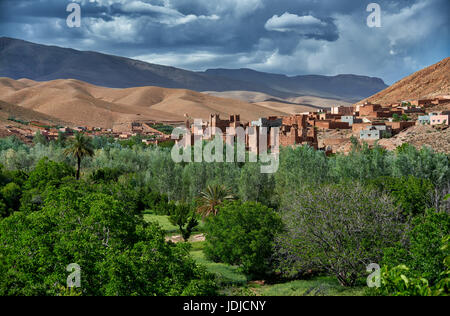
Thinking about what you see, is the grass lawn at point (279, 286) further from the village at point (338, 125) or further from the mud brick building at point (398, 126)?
the mud brick building at point (398, 126)

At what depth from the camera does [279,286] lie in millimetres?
16812

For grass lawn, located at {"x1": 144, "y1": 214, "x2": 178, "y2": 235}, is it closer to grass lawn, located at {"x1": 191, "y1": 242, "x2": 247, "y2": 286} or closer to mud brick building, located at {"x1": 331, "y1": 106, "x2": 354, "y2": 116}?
grass lawn, located at {"x1": 191, "y1": 242, "x2": 247, "y2": 286}

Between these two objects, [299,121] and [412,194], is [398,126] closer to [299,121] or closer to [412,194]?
[299,121]

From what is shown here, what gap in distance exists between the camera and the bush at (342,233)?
15469mm

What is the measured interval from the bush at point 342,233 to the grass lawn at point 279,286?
63cm

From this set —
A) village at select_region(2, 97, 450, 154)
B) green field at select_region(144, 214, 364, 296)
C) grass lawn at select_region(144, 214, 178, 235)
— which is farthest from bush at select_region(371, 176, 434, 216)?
village at select_region(2, 97, 450, 154)

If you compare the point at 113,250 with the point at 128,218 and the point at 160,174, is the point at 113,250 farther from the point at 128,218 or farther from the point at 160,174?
the point at 160,174

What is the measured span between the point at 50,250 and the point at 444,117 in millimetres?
48049

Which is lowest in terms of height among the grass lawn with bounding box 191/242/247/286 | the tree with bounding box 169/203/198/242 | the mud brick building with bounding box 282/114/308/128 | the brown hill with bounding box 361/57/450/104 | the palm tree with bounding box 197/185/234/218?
the grass lawn with bounding box 191/242/247/286

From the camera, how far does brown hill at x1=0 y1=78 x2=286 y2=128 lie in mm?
122312

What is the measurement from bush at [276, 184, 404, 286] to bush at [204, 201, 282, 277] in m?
1.71

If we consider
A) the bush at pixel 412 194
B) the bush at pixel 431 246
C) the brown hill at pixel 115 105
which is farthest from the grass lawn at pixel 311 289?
the brown hill at pixel 115 105
